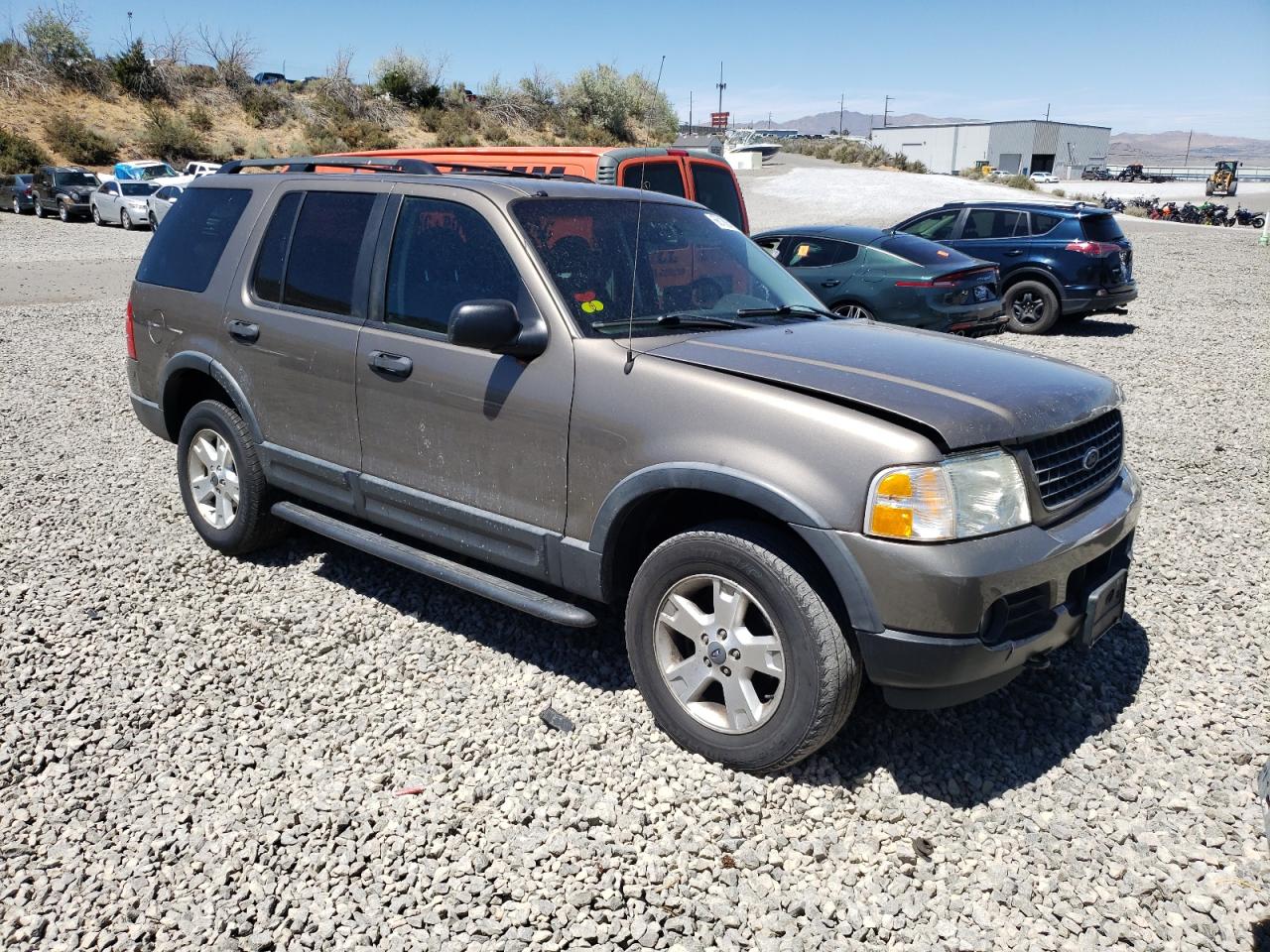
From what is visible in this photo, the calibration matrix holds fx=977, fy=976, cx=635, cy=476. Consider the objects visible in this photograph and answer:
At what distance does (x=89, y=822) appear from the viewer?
122 inches

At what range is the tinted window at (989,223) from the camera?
13.5m

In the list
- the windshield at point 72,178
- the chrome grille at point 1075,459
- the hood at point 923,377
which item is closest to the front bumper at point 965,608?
the chrome grille at point 1075,459

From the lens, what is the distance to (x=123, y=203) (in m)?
28.7

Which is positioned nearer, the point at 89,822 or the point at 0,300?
the point at 89,822

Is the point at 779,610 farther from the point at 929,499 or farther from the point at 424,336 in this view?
the point at 424,336

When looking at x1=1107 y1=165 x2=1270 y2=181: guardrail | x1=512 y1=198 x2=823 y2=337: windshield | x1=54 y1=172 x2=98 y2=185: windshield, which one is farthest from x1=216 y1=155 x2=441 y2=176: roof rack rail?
x1=1107 y1=165 x2=1270 y2=181: guardrail

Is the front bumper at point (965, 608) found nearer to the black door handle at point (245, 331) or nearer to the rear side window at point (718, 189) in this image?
the black door handle at point (245, 331)

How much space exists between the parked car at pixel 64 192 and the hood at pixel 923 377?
32.9 metres

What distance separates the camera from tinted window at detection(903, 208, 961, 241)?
14.1m

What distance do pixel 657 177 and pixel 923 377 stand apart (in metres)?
6.45

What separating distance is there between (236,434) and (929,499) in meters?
3.44

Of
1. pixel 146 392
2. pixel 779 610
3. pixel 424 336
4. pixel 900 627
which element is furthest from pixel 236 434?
pixel 900 627

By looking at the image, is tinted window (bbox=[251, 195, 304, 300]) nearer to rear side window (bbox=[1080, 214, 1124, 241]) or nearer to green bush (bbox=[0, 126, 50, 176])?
rear side window (bbox=[1080, 214, 1124, 241])

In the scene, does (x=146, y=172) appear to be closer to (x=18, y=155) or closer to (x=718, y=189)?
(x=18, y=155)
